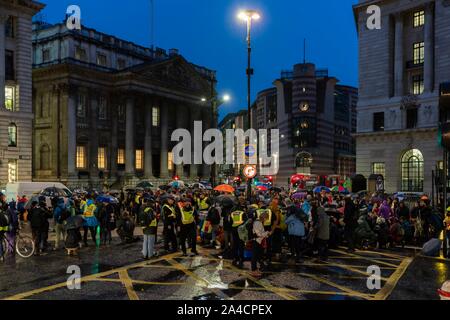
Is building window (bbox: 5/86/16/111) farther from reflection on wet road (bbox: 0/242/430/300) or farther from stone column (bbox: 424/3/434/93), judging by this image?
stone column (bbox: 424/3/434/93)

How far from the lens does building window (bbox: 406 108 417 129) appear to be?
4103 cm

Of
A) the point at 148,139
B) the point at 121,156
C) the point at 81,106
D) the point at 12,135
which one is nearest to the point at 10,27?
the point at 12,135

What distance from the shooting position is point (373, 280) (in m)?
10.9

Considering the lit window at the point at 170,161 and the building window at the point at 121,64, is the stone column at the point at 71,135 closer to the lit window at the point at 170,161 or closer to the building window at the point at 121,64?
the building window at the point at 121,64

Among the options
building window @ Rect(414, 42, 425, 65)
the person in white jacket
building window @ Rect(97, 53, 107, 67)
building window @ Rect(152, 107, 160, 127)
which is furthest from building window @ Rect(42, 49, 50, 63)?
the person in white jacket

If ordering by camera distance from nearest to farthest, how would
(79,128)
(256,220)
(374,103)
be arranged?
(256,220), (374,103), (79,128)

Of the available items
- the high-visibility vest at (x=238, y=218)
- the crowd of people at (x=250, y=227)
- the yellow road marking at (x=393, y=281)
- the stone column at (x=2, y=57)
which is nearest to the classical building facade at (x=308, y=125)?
the stone column at (x=2, y=57)

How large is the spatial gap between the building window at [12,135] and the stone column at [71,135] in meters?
13.3

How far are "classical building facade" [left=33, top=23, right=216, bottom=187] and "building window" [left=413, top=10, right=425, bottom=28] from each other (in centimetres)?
3385

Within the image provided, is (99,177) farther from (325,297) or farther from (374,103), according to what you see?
(325,297)

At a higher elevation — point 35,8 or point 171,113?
point 35,8

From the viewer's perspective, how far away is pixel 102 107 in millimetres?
58938
